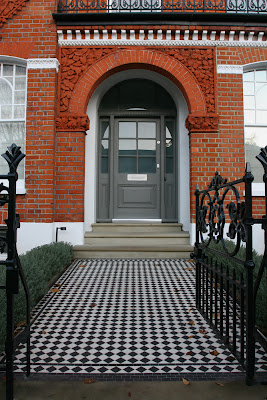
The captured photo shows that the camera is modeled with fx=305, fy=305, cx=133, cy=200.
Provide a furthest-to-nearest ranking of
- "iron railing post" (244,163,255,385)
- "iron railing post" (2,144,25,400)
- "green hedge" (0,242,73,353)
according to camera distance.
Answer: "green hedge" (0,242,73,353) < "iron railing post" (244,163,255,385) < "iron railing post" (2,144,25,400)

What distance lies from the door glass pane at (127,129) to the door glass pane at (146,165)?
2.14ft

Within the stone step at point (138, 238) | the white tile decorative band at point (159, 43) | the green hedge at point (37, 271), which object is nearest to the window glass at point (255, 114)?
the white tile decorative band at point (159, 43)

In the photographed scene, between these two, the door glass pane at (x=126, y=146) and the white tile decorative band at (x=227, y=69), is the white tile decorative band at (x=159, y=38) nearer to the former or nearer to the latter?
the white tile decorative band at (x=227, y=69)

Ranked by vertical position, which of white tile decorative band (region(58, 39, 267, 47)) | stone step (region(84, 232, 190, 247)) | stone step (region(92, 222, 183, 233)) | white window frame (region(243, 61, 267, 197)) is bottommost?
stone step (region(84, 232, 190, 247))

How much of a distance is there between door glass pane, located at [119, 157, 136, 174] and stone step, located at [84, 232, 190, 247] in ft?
5.94

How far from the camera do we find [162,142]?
7527 mm

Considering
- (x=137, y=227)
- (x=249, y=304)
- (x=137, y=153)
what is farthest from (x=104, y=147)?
(x=249, y=304)

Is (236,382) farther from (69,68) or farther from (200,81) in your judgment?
(69,68)

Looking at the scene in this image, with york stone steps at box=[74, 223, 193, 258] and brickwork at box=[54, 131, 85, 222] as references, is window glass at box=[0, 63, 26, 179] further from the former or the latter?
york stone steps at box=[74, 223, 193, 258]

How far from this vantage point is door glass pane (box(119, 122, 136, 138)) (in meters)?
7.61

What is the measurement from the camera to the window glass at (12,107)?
6656mm

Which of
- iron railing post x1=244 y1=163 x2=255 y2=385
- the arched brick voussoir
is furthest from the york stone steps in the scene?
iron railing post x1=244 y1=163 x2=255 y2=385

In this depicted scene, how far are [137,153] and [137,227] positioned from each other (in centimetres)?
192

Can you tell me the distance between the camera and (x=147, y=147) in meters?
7.60
